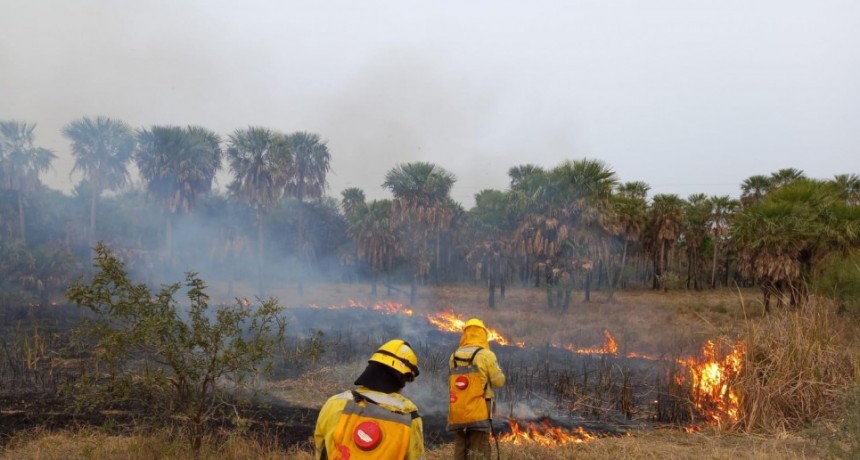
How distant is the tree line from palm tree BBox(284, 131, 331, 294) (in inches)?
3.1

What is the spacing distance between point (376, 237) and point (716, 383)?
29.3 m

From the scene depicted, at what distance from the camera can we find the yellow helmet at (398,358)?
3.31 m

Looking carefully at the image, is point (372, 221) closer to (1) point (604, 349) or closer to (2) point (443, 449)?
(1) point (604, 349)

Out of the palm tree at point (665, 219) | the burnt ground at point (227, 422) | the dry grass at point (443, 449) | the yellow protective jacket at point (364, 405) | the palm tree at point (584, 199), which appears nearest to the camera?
the yellow protective jacket at point (364, 405)

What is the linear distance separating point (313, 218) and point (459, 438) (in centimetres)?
4453

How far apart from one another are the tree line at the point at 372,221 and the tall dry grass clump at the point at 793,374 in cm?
651

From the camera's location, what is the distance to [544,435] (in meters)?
9.47

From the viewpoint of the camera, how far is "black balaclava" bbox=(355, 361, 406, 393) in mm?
3289

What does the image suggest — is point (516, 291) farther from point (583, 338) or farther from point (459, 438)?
point (459, 438)

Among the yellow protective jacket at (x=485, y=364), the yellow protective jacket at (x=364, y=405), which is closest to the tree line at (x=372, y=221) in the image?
the yellow protective jacket at (x=485, y=364)

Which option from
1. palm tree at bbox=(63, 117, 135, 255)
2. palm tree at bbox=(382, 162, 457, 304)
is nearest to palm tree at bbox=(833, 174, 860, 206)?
palm tree at bbox=(382, 162, 457, 304)

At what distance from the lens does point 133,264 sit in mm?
32938

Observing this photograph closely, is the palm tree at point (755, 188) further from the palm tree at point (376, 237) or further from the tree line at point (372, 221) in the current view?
the palm tree at point (376, 237)

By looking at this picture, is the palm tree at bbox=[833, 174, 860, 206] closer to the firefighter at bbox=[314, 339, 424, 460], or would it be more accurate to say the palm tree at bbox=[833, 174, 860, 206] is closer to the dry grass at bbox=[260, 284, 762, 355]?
the dry grass at bbox=[260, 284, 762, 355]
